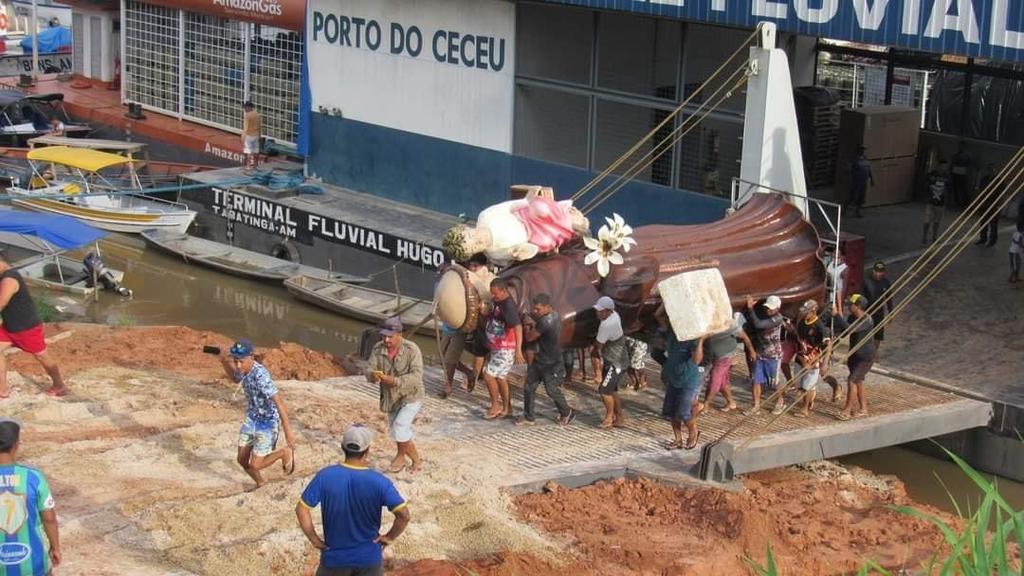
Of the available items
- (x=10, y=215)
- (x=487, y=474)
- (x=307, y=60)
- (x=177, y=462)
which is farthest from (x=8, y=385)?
(x=307, y=60)

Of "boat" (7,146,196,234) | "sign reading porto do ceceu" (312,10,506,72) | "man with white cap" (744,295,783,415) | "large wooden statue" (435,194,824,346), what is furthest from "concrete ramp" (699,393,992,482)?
"boat" (7,146,196,234)

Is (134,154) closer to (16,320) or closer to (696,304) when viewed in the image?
(16,320)

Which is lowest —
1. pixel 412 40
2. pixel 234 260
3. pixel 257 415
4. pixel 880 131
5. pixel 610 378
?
pixel 234 260

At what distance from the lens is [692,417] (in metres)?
13.8

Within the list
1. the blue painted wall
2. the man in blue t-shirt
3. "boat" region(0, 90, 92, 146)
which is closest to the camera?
the man in blue t-shirt

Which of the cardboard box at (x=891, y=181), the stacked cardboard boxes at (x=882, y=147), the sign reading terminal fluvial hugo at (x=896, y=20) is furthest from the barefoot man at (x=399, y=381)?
the cardboard box at (x=891, y=181)

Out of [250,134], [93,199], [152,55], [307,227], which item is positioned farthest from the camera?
[152,55]

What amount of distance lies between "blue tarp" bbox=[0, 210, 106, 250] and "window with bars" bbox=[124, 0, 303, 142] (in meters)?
7.63

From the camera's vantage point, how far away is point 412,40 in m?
25.4

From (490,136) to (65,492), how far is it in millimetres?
13726

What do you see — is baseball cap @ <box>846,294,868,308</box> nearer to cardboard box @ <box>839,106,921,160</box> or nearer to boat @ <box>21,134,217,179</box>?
cardboard box @ <box>839,106,921,160</box>

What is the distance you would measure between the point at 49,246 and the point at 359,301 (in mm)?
5579

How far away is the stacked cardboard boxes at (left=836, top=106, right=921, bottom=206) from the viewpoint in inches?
910

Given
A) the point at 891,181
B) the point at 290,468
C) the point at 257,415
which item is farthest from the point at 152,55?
the point at 257,415
